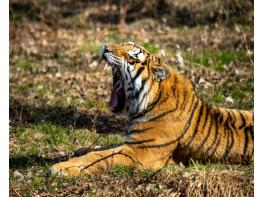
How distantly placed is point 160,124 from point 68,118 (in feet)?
8.43

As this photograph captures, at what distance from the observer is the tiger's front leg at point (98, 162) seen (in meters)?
5.93

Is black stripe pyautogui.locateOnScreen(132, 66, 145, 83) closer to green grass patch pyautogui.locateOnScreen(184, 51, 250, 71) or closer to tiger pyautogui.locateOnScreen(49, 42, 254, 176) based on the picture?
tiger pyautogui.locateOnScreen(49, 42, 254, 176)

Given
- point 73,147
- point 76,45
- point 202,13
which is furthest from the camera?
point 202,13

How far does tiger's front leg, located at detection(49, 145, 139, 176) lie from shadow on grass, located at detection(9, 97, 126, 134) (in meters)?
1.73

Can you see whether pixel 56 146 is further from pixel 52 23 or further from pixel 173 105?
pixel 52 23

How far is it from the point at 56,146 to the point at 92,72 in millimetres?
3518

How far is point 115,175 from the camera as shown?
5922 mm

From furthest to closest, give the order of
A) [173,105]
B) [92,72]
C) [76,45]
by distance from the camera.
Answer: [76,45], [92,72], [173,105]

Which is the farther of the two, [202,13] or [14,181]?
[202,13]

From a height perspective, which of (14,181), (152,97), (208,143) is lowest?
(14,181)

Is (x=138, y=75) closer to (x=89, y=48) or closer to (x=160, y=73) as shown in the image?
(x=160, y=73)

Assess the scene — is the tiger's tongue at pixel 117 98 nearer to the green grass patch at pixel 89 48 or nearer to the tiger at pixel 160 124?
the tiger at pixel 160 124

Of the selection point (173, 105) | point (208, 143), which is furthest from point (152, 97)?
point (208, 143)

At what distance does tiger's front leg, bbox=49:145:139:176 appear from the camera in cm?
593
